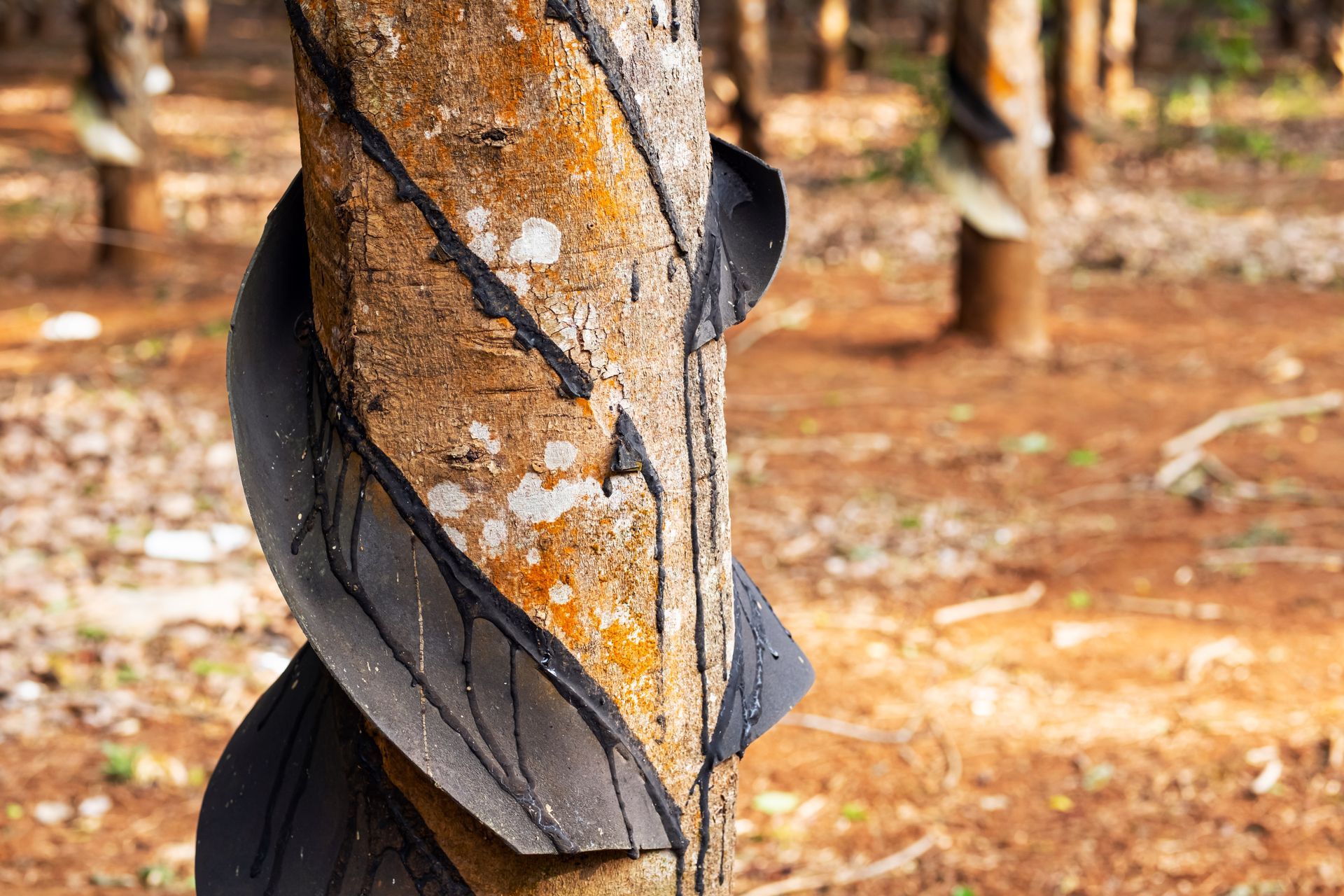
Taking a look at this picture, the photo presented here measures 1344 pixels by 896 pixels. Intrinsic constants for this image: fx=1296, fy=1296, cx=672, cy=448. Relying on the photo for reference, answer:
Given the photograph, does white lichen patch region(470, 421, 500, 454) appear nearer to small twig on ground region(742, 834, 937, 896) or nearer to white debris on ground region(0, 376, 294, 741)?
small twig on ground region(742, 834, 937, 896)

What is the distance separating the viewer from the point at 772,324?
26.0 ft

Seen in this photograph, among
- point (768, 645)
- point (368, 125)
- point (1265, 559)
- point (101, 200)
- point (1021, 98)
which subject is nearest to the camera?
point (368, 125)

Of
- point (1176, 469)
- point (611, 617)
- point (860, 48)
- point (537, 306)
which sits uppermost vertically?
point (537, 306)

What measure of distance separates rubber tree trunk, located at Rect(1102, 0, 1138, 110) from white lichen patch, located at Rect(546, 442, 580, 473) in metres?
15.9

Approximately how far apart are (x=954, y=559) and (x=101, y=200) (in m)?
7.23

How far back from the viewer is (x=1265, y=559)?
445 cm

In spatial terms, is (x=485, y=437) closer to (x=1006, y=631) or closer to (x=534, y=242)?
(x=534, y=242)

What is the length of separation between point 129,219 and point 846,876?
800cm

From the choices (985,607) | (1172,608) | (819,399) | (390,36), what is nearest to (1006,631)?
(985,607)

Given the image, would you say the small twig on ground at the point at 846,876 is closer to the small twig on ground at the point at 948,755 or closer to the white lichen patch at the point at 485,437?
Result: the small twig on ground at the point at 948,755

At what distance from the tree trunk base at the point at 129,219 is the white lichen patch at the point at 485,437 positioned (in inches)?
351

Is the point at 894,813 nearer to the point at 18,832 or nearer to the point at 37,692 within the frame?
the point at 18,832

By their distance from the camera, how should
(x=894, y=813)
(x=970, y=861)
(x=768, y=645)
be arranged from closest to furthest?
1. (x=768, y=645)
2. (x=970, y=861)
3. (x=894, y=813)

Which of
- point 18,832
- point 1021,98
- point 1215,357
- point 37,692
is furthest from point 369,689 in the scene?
point 1215,357
